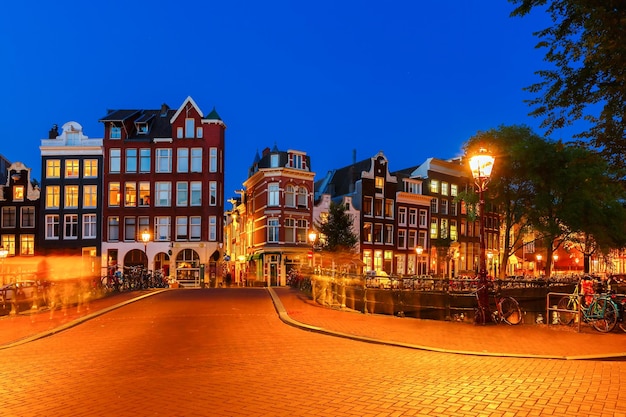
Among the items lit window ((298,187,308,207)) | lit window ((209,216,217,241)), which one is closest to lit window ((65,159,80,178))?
lit window ((209,216,217,241))

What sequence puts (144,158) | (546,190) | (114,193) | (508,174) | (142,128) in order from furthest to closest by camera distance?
(142,128)
(144,158)
(114,193)
(508,174)
(546,190)

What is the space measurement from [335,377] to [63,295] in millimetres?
16416

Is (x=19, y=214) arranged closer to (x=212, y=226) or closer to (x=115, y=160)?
(x=115, y=160)

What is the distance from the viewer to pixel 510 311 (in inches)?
627

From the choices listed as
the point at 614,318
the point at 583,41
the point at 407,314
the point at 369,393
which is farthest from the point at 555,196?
the point at 369,393

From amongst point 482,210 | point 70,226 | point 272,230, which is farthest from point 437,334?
point 70,226

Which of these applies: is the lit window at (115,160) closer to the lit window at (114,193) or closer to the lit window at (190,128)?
the lit window at (114,193)

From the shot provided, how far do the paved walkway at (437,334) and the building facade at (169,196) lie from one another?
35.4 meters

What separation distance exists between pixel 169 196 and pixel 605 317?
1819 inches

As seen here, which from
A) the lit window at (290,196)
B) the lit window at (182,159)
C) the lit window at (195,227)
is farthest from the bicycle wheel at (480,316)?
the lit window at (182,159)

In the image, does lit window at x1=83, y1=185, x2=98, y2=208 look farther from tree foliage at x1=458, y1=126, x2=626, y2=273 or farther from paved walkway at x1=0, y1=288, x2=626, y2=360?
paved walkway at x1=0, y1=288, x2=626, y2=360

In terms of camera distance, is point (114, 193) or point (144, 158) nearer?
point (114, 193)

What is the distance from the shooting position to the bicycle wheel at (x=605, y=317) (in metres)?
14.2

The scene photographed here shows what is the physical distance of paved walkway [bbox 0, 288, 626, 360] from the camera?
11383mm
